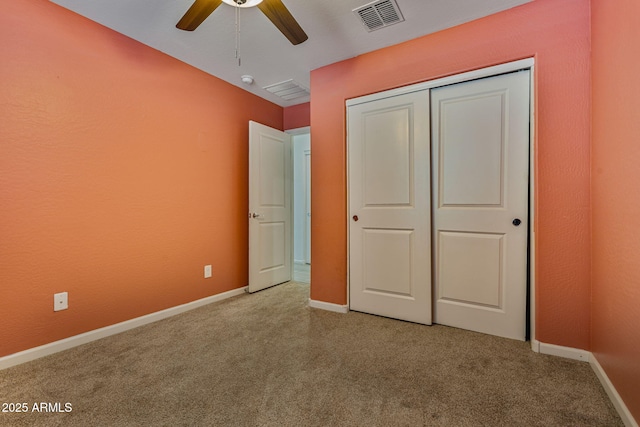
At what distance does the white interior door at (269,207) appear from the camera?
3246mm

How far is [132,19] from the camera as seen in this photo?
6.83 feet

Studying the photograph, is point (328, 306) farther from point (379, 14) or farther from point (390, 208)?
point (379, 14)

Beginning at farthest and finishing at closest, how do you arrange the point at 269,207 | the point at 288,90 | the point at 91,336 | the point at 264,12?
the point at 269,207, the point at 288,90, the point at 91,336, the point at 264,12

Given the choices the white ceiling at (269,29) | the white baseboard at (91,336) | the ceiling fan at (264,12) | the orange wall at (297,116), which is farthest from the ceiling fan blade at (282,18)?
the white baseboard at (91,336)

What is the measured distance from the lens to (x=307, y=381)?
5.11 feet

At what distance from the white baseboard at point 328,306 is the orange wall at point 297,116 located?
2.31 m

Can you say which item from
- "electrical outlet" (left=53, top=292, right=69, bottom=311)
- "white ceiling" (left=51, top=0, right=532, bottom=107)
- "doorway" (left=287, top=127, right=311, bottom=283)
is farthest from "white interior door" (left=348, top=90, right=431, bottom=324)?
"doorway" (left=287, top=127, right=311, bottom=283)

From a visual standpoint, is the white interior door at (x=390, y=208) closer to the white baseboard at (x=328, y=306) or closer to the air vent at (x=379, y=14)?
the white baseboard at (x=328, y=306)

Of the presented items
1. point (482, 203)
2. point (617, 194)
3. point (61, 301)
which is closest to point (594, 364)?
point (617, 194)

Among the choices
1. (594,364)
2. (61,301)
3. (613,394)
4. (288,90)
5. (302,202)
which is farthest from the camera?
(302,202)

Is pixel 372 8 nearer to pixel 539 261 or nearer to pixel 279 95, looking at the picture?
pixel 279 95

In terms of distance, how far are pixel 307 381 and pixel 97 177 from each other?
211cm

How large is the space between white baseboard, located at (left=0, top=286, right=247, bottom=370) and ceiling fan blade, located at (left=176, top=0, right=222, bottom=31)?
7.37 feet

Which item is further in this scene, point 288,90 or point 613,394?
point 288,90
